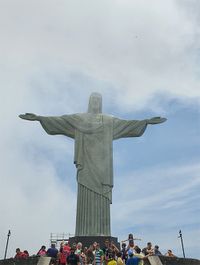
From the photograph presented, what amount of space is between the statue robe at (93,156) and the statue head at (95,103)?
35 centimetres

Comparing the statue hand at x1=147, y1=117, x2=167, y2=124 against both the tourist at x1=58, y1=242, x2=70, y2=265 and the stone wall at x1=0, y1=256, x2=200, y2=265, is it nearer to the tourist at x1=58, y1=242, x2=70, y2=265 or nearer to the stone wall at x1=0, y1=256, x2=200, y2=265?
the stone wall at x1=0, y1=256, x2=200, y2=265

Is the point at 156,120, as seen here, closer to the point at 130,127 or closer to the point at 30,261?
the point at 130,127

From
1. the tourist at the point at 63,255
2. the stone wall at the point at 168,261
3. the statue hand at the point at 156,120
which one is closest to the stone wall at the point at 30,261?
the tourist at the point at 63,255

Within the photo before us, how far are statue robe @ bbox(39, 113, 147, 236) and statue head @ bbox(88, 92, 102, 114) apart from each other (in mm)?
353

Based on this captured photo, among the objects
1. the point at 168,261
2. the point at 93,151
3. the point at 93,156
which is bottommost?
the point at 168,261

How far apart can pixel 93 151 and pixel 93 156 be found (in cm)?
27

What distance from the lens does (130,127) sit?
22109 millimetres

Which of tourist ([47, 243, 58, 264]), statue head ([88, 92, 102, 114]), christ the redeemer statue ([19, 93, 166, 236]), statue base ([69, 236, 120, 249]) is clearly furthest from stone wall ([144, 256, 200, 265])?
statue head ([88, 92, 102, 114])

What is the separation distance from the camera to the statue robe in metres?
19.9

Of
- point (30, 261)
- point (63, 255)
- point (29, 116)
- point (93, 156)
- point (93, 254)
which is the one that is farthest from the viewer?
point (29, 116)

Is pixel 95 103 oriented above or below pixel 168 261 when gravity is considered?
above

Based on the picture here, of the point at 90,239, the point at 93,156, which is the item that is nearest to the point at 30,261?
the point at 90,239

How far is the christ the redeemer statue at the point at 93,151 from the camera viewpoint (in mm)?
19922

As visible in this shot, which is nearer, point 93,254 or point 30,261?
point 30,261
